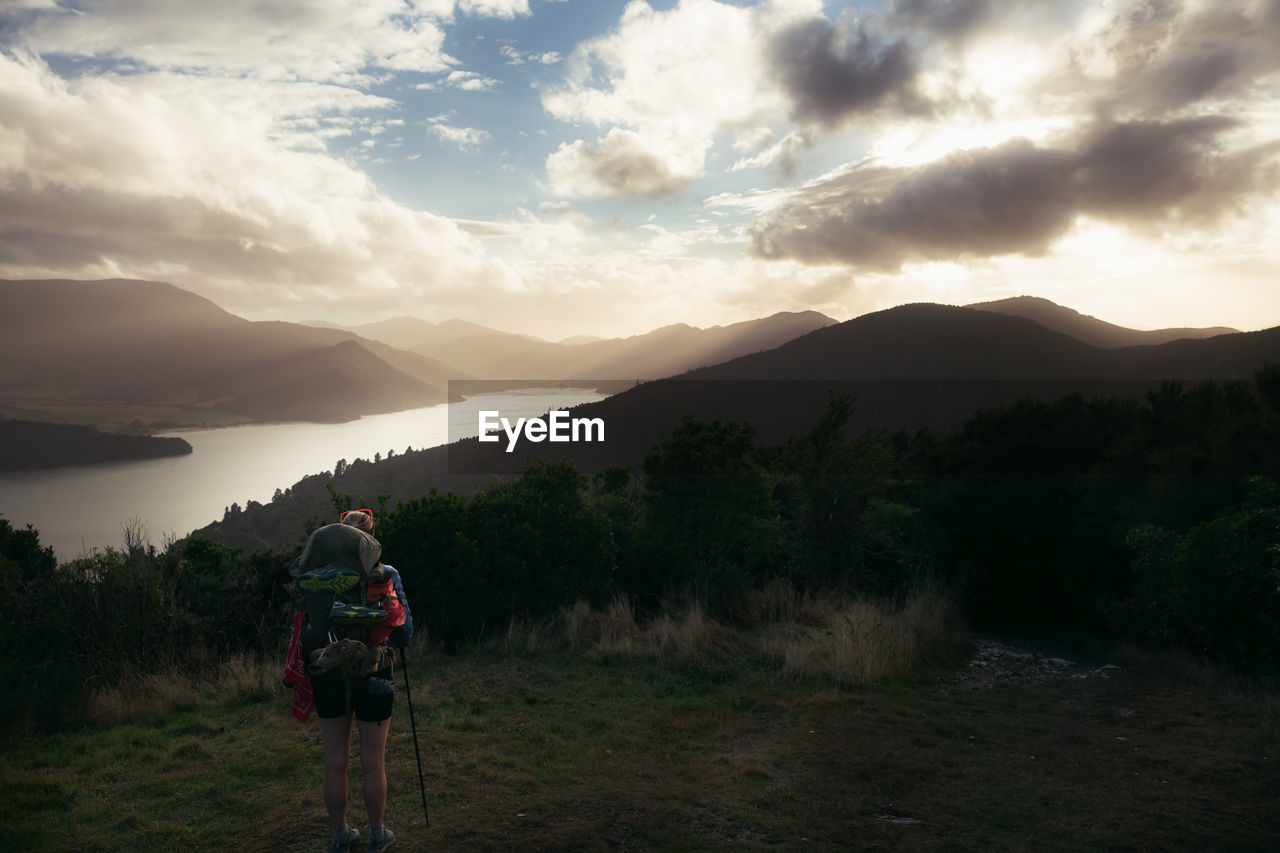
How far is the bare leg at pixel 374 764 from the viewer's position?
10.4ft

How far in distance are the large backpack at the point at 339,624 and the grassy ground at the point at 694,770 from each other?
1085 millimetres

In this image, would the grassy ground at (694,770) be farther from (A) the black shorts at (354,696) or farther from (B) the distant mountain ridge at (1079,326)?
(B) the distant mountain ridge at (1079,326)

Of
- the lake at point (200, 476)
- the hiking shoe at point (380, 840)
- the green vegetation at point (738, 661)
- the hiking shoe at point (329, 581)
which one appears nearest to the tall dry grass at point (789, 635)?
the green vegetation at point (738, 661)

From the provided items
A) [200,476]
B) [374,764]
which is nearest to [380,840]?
[374,764]

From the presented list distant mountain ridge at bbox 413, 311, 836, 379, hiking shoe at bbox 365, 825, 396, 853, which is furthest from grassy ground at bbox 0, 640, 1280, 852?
distant mountain ridge at bbox 413, 311, 836, 379

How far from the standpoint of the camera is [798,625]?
827 cm

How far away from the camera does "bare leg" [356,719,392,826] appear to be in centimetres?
318

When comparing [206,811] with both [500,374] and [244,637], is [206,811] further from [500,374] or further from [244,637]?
[500,374]

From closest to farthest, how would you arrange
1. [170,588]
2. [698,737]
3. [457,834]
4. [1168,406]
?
[457,834] → [698,737] → [170,588] → [1168,406]

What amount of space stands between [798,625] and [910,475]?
207 inches

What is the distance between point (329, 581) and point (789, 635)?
5.92 meters

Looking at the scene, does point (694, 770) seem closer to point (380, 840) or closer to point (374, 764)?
point (380, 840)

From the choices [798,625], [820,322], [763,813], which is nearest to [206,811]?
[763,813]

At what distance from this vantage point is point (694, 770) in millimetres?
4488
